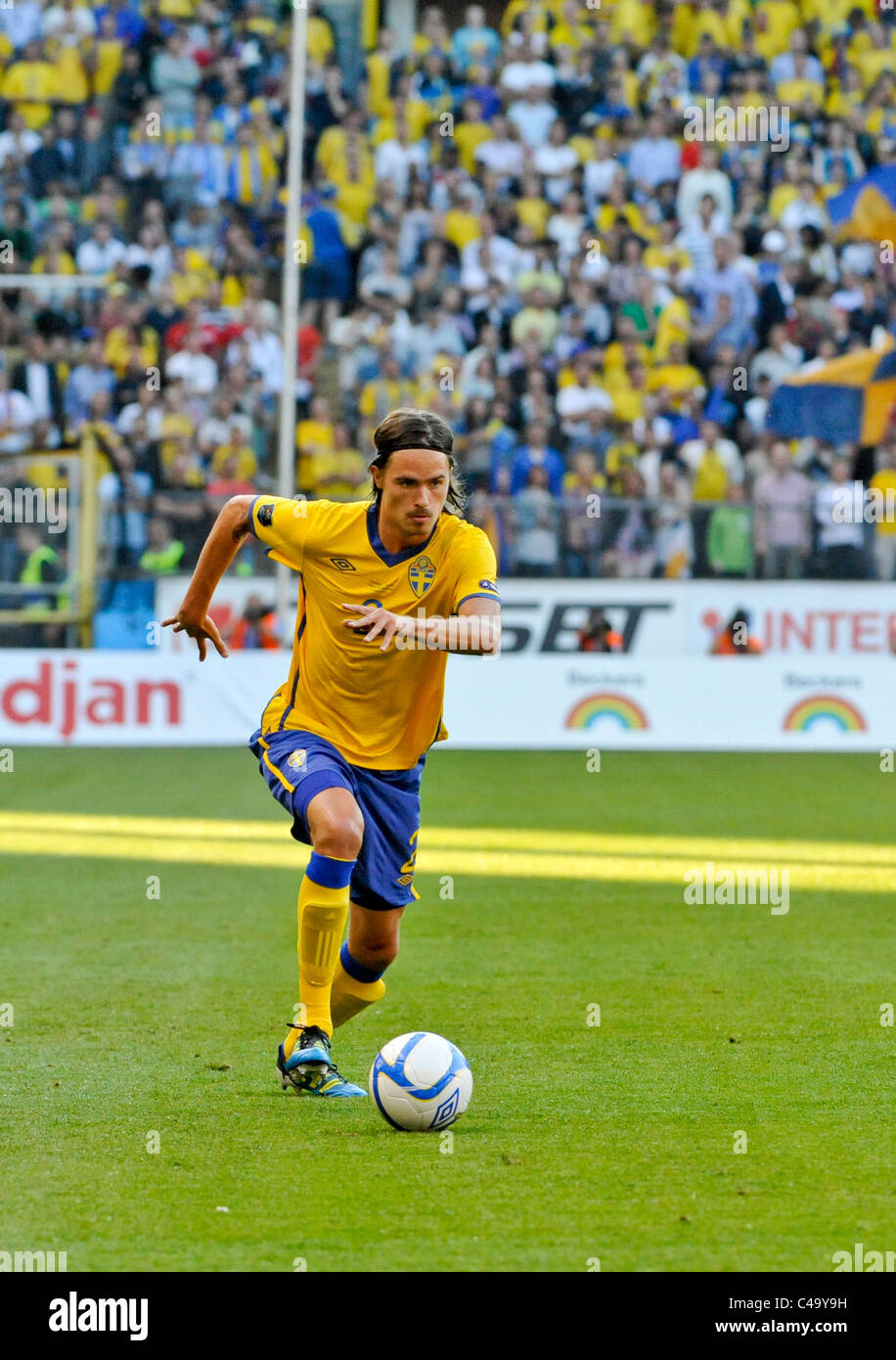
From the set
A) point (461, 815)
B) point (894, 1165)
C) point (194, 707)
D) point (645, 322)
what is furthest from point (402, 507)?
point (645, 322)

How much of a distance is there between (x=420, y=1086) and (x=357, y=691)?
1277 mm

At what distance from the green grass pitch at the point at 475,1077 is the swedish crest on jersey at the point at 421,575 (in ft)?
4.86

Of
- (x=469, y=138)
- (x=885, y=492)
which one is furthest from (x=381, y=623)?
(x=469, y=138)

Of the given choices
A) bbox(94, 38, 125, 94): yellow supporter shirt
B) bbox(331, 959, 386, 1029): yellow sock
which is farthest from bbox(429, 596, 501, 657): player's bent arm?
bbox(94, 38, 125, 94): yellow supporter shirt

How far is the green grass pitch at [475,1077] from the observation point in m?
4.11

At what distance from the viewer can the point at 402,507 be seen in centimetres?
556

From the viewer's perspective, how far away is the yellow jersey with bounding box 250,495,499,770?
5.72m

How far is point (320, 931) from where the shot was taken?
555 cm

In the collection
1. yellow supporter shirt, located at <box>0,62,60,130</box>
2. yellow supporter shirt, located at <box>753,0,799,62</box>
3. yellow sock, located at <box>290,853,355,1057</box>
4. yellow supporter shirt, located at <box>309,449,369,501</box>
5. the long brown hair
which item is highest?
yellow supporter shirt, located at <box>753,0,799,62</box>

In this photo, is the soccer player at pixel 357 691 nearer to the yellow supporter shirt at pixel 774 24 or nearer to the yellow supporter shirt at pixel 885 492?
the yellow supporter shirt at pixel 885 492

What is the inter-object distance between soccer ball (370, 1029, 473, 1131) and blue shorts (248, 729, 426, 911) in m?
0.69

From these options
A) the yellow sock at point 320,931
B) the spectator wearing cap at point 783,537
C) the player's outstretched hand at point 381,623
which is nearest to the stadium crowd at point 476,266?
the spectator wearing cap at point 783,537

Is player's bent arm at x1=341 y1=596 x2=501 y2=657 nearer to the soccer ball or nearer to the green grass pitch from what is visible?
the soccer ball

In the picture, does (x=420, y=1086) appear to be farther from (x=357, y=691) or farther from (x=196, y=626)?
(x=196, y=626)
